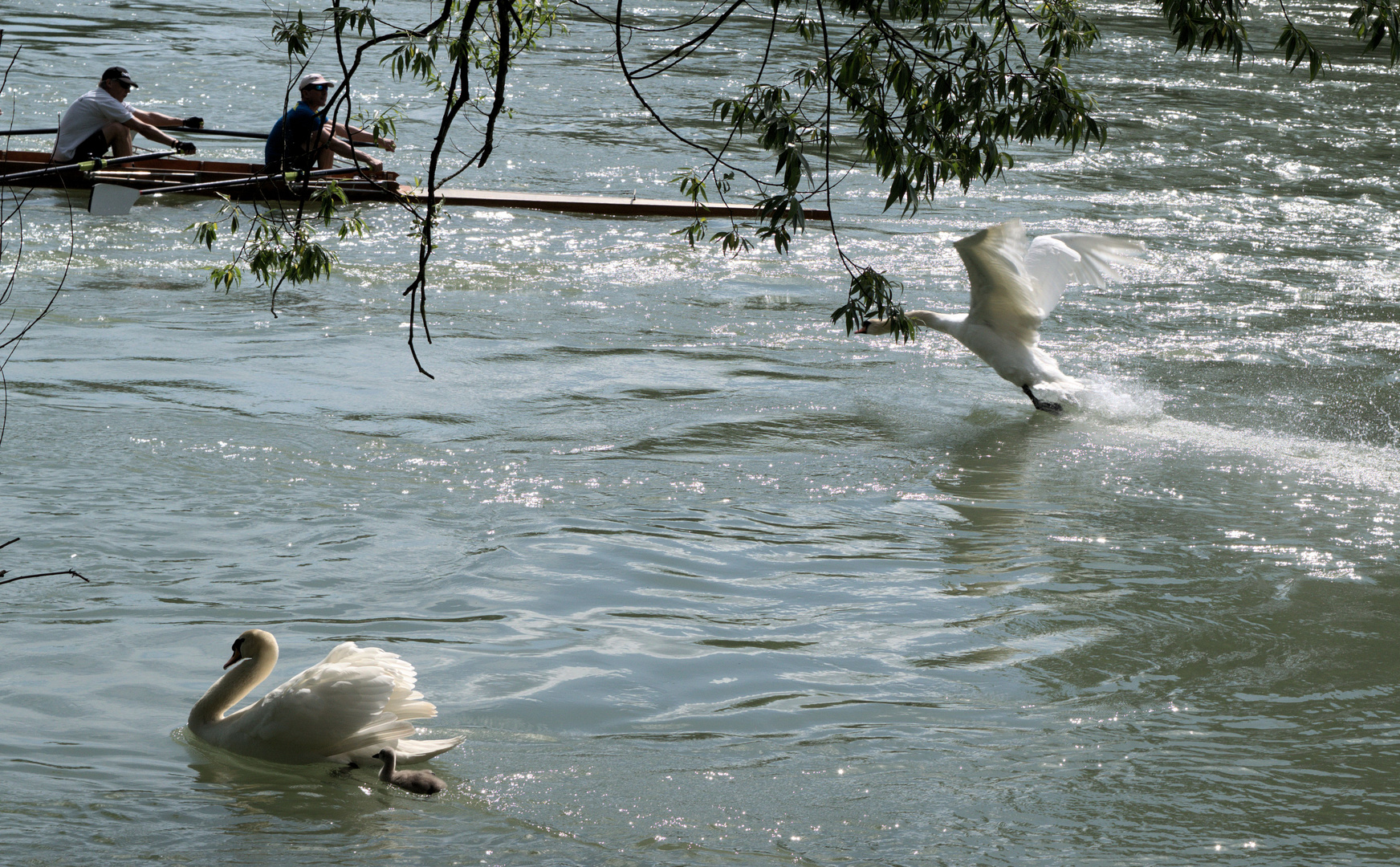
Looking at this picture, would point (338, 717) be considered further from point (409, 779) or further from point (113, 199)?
point (113, 199)

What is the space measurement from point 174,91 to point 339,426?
14.2 meters

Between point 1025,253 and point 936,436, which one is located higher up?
point 1025,253

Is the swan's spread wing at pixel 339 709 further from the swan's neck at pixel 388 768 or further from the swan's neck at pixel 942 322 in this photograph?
the swan's neck at pixel 942 322

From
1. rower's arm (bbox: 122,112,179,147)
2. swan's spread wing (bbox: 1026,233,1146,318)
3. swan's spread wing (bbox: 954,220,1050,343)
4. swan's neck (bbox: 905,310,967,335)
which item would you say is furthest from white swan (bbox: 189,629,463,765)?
rower's arm (bbox: 122,112,179,147)

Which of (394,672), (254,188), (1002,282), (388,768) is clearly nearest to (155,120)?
(254,188)

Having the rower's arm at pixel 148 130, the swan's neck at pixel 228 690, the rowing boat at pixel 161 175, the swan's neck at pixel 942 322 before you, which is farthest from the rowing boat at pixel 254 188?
the swan's neck at pixel 228 690

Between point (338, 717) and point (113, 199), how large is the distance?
1065 centimetres

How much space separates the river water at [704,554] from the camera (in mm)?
5000

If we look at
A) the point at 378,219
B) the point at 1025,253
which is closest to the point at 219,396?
the point at 1025,253

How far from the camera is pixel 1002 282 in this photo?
10.1 metres

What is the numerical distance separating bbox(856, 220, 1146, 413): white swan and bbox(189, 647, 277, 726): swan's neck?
5.77 meters

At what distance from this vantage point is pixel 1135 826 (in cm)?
495

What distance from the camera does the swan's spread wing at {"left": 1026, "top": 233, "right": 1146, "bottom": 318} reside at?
10117mm

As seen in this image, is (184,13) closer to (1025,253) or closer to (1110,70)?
(1110,70)
